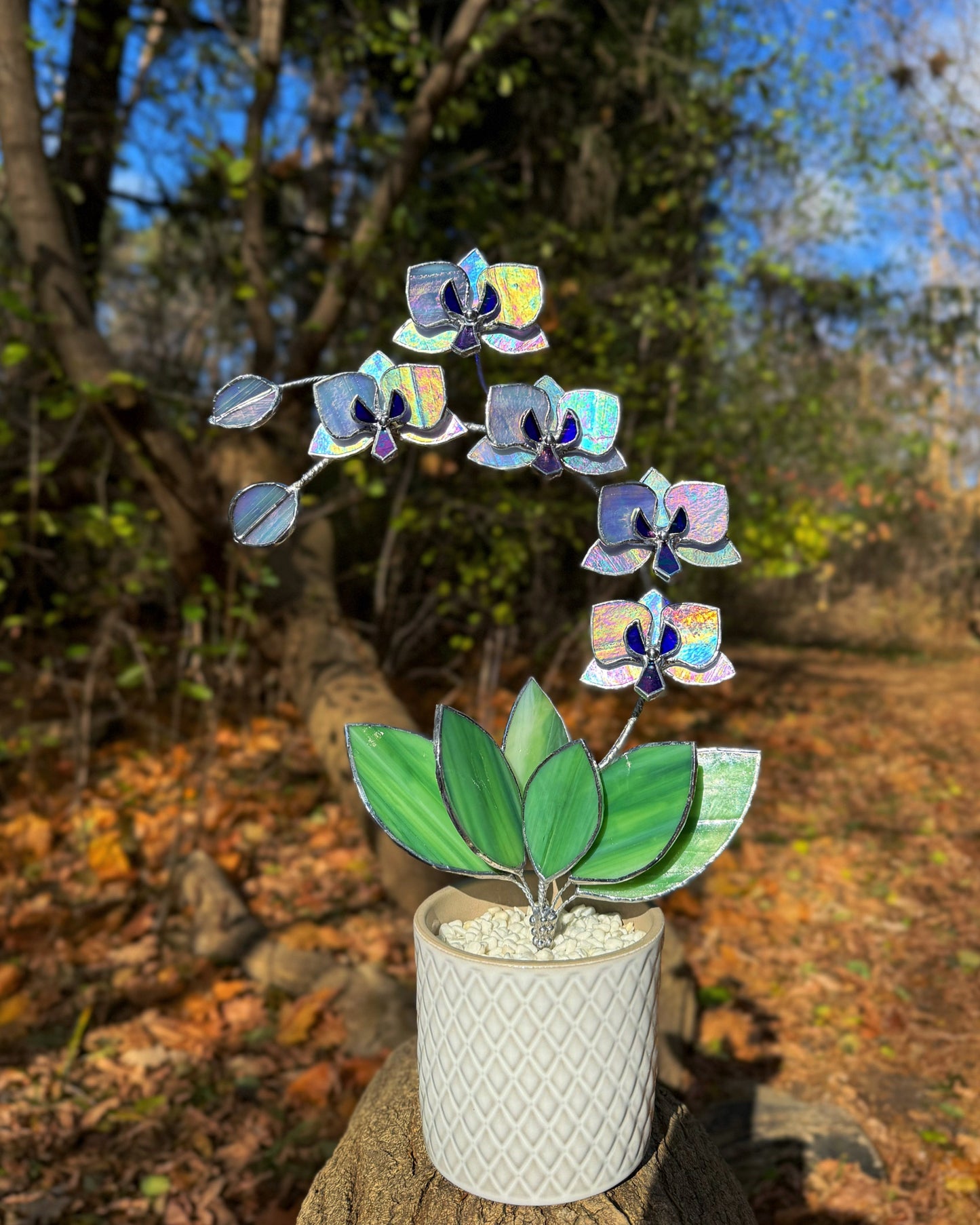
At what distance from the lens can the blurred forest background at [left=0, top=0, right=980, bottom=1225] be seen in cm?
338

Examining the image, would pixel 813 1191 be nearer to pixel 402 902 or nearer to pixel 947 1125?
pixel 947 1125

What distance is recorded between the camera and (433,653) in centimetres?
593

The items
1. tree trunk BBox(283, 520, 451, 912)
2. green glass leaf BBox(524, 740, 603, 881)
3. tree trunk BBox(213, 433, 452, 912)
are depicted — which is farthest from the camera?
tree trunk BBox(213, 433, 452, 912)

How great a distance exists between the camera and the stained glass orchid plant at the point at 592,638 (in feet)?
3.69

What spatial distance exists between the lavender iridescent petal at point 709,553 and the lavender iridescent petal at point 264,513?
0.50 metres

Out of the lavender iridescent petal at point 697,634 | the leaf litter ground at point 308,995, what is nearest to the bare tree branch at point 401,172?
the leaf litter ground at point 308,995

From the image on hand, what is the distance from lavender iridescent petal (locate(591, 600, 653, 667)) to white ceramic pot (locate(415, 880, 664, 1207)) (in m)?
0.38

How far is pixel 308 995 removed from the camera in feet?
9.24

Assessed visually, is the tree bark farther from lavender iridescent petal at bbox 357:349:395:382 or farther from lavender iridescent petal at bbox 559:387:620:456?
lavender iridescent petal at bbox 559:387:620:456

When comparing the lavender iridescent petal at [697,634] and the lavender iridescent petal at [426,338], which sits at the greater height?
the lavender iridescent petal at [426,338]

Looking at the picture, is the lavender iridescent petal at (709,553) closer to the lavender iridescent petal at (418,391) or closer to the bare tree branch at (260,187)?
the lavender iridescent petal at (418,391)

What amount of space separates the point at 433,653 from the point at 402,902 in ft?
9.88

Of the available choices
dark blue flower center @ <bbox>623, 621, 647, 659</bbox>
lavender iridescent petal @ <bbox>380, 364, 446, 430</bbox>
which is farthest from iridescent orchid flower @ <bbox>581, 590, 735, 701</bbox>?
lavender iridescent petal @ <bbox>380, 364, 446, 430</bbox>

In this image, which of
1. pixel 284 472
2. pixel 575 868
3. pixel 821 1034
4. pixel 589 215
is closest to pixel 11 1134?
pixel 575 868
